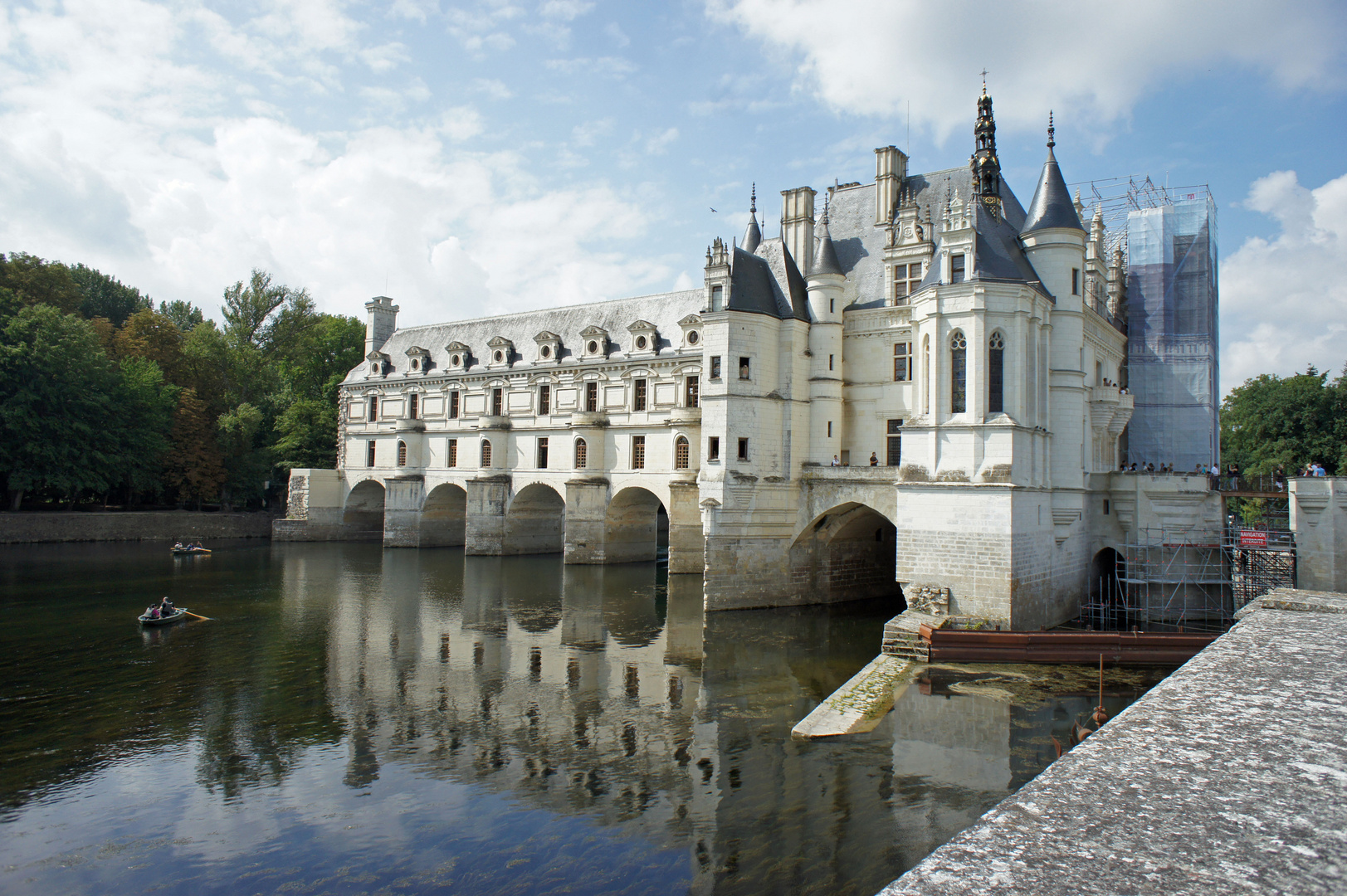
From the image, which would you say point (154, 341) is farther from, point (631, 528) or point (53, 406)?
point (631, 528)

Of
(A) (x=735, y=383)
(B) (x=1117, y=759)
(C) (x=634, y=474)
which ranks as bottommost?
(B) (x=1117, y=759)

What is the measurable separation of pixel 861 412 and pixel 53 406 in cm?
4622

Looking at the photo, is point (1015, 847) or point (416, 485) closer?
point (1015, 847)

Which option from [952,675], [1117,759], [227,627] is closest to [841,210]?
[952,675]

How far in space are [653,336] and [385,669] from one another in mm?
22417

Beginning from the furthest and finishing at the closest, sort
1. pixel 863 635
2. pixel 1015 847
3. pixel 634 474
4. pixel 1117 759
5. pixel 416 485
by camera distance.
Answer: pixel 416 485 → pixel 634 474 → pixel 863 635 → pixel 1117 759 → pixel 1015 847

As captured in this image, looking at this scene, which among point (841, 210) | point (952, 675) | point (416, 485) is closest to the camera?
point (952, 675)

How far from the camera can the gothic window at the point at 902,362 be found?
2636 centimetres

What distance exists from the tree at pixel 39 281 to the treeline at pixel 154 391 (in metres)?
0.09

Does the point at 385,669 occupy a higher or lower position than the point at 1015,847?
lower

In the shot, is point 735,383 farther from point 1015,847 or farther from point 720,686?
point 1015,847

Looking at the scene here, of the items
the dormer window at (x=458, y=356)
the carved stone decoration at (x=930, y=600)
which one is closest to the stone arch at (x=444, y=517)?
the dormer window at (x=458, y=356)

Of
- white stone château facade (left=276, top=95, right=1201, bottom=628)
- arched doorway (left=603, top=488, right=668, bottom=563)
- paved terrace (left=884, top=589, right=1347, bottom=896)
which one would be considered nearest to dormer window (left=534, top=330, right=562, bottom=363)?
white stone château facade (left=276, top=95, right=1201, bottom=628)

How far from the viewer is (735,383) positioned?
86.0 feet
